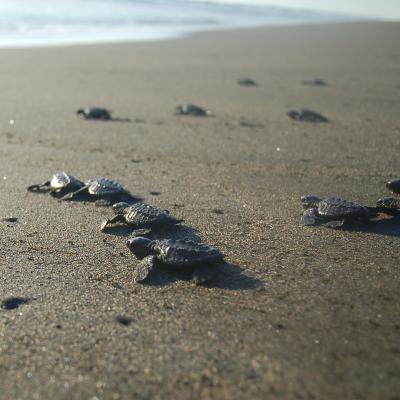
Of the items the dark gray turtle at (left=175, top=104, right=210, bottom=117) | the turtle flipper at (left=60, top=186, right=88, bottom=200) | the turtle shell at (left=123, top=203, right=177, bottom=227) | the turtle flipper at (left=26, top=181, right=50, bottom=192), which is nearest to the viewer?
the turtle shell at (left=123, top=203, right=177, bottom=227)

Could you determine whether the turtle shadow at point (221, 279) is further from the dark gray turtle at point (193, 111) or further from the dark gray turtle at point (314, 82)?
the dark gray turtle at point (314, 82)

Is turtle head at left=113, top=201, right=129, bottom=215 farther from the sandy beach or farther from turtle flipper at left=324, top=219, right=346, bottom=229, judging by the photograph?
turtle flipper at left=324, top=219, right=346, bottom=229

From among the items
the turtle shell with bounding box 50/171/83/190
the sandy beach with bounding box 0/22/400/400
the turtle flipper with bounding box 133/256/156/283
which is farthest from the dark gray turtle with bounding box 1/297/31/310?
the turtle shell with bounding box 50/171/83/190

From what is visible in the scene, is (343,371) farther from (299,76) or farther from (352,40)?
(352,40)

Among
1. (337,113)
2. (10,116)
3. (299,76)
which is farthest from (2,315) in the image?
(299,76)

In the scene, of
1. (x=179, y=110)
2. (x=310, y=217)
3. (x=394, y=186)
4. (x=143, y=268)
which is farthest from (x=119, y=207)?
(x=179, y=110)

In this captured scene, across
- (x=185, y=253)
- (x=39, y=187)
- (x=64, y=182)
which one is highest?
(x=185, y=253)

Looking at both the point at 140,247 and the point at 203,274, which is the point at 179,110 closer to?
the point at 140,247
